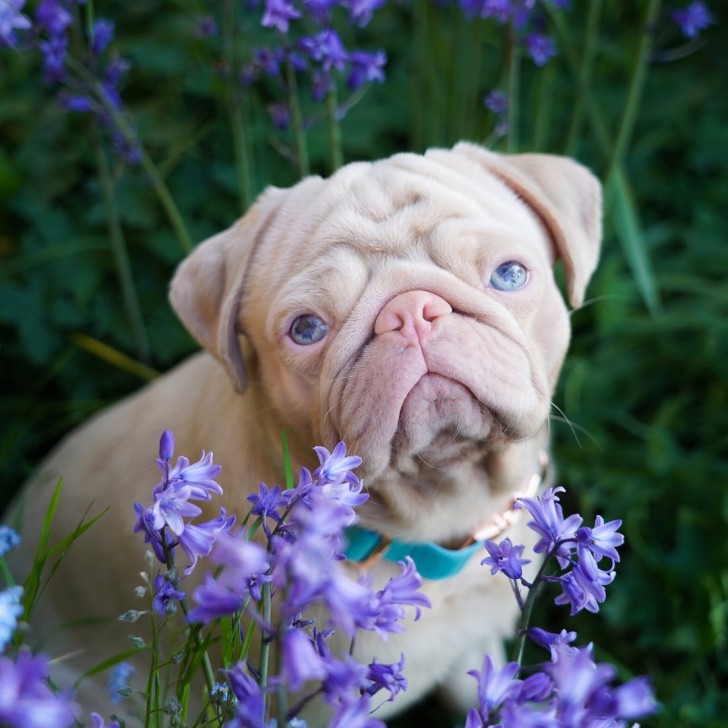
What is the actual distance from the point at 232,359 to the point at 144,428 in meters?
0.43

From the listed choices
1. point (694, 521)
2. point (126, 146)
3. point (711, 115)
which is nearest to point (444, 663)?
point (694, 521)

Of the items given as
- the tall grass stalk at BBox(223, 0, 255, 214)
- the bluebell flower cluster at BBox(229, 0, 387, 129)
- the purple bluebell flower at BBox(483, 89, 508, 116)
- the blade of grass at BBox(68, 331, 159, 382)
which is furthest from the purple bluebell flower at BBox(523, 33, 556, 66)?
the blade of grass at BBox(68, 331, 159, 382)

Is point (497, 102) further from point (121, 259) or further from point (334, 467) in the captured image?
point (334, 467)

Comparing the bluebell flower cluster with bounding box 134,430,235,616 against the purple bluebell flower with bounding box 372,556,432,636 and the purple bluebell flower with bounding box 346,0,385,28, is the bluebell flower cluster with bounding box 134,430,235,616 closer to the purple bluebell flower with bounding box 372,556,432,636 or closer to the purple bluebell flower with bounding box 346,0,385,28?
the purple bluebell flower with bounding box 372,556,432,636

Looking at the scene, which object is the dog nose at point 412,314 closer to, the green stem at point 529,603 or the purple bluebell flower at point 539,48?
the green stem at point 529,603

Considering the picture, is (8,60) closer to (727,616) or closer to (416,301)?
(416,301)

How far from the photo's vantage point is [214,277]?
166 centimetres

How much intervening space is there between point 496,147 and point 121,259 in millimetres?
1100

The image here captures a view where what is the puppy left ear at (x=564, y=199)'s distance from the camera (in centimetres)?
163

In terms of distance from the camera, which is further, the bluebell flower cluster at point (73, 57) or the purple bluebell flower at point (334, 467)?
the bluebell flower cluster at point (73, 57)

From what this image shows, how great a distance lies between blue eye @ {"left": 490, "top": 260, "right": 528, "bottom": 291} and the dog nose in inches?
5.4

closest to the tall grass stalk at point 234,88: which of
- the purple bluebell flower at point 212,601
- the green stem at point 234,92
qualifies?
the green stem at point 234,92

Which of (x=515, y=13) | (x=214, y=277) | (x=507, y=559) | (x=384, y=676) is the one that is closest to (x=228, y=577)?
(x=384, y=676)

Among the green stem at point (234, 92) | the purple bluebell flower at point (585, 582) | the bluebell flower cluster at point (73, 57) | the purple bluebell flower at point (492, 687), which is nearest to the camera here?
the purple bluebell flower at point (492, 687)
